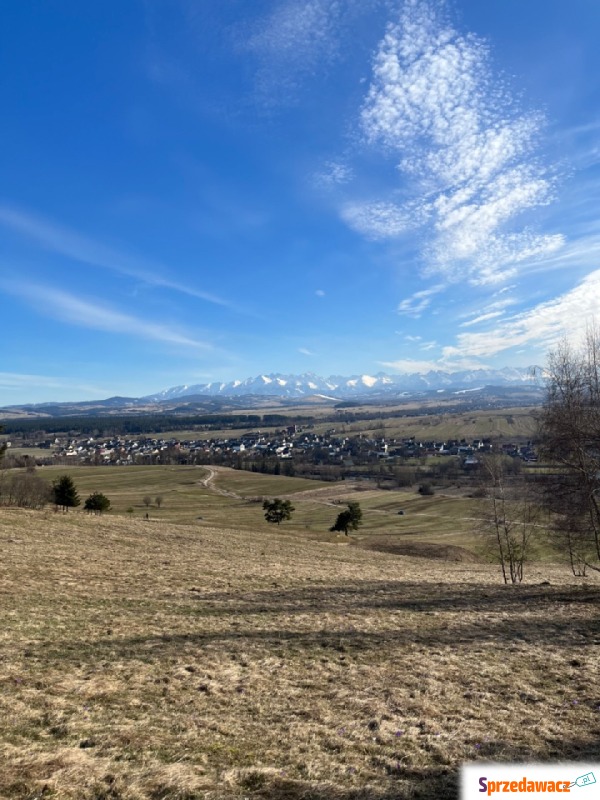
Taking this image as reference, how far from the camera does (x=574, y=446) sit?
18703mm

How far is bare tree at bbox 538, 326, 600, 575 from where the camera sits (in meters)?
18.7

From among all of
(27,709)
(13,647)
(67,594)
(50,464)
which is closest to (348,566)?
(67,594)

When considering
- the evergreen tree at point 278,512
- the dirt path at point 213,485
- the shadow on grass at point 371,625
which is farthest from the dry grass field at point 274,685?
the dirt path at point 213,485

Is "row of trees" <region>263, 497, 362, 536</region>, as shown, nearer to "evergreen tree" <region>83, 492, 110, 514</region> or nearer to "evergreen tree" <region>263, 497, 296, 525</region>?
"evergreen tree" <region>263, 497, 296, 525</region>

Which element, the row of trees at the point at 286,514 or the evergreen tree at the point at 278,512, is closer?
the row of trees at the point at 286,514

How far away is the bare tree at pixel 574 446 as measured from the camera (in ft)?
61.3

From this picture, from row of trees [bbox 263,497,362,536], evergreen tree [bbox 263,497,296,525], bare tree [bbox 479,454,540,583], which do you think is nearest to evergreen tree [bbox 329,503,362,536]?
row of trees [bbox 263,497,362,536]

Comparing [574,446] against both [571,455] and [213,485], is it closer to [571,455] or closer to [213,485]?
[571,455]

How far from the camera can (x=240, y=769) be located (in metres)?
6.21

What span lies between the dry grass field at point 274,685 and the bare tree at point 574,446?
11.4 ft

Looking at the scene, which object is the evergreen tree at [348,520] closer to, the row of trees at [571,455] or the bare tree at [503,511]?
the bare tree at [503,511]

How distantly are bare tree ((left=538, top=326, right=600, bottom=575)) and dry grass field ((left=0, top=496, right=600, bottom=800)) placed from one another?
3.47 meters

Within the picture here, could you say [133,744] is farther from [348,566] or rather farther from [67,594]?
[348,566]

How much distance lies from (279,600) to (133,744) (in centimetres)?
1171
